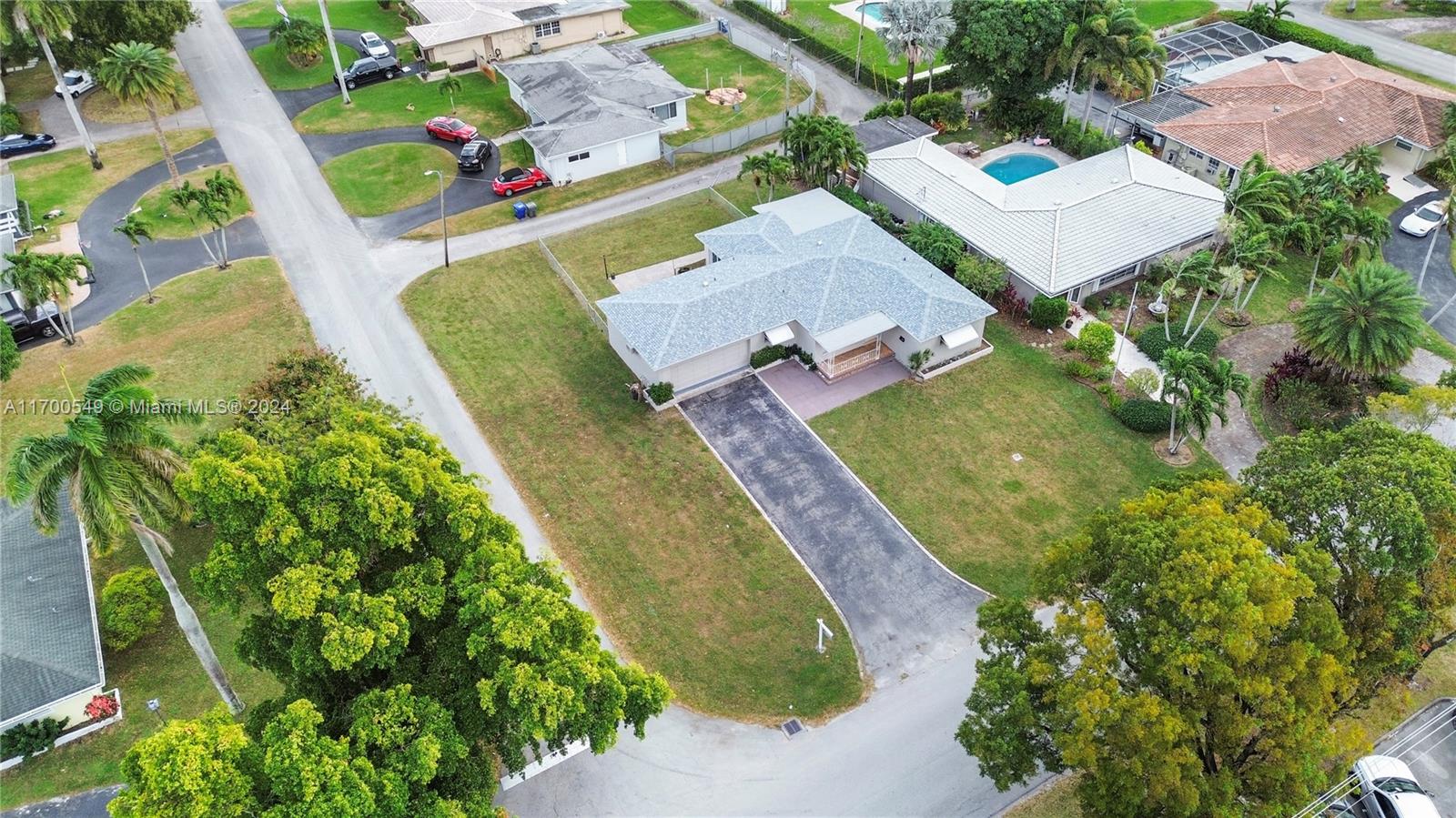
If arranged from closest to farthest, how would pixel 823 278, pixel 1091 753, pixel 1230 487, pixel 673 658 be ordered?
pixel 1091 753
pixel 1230 487
pixel 673 658
pixel 823 278

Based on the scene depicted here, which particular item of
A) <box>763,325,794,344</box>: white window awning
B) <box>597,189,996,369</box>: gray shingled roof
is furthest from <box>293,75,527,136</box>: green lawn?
<box>763,325,794,344</box>: white window awning

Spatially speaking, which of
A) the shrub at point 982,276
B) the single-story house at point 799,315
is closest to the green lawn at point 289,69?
the single-story house at point 799,315

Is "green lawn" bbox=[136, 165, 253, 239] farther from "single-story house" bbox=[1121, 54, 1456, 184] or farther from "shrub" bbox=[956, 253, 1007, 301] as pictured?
"single-story house" bbox=[1121, 54, 1456, 184]

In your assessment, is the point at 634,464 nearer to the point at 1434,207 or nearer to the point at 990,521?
the point at 990,521

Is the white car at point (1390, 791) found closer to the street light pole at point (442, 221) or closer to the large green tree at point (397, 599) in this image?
the large green tree at point (397, 599)

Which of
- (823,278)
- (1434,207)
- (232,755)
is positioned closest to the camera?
(232,755)

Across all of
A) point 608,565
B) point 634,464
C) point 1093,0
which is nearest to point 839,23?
point 1093,0
